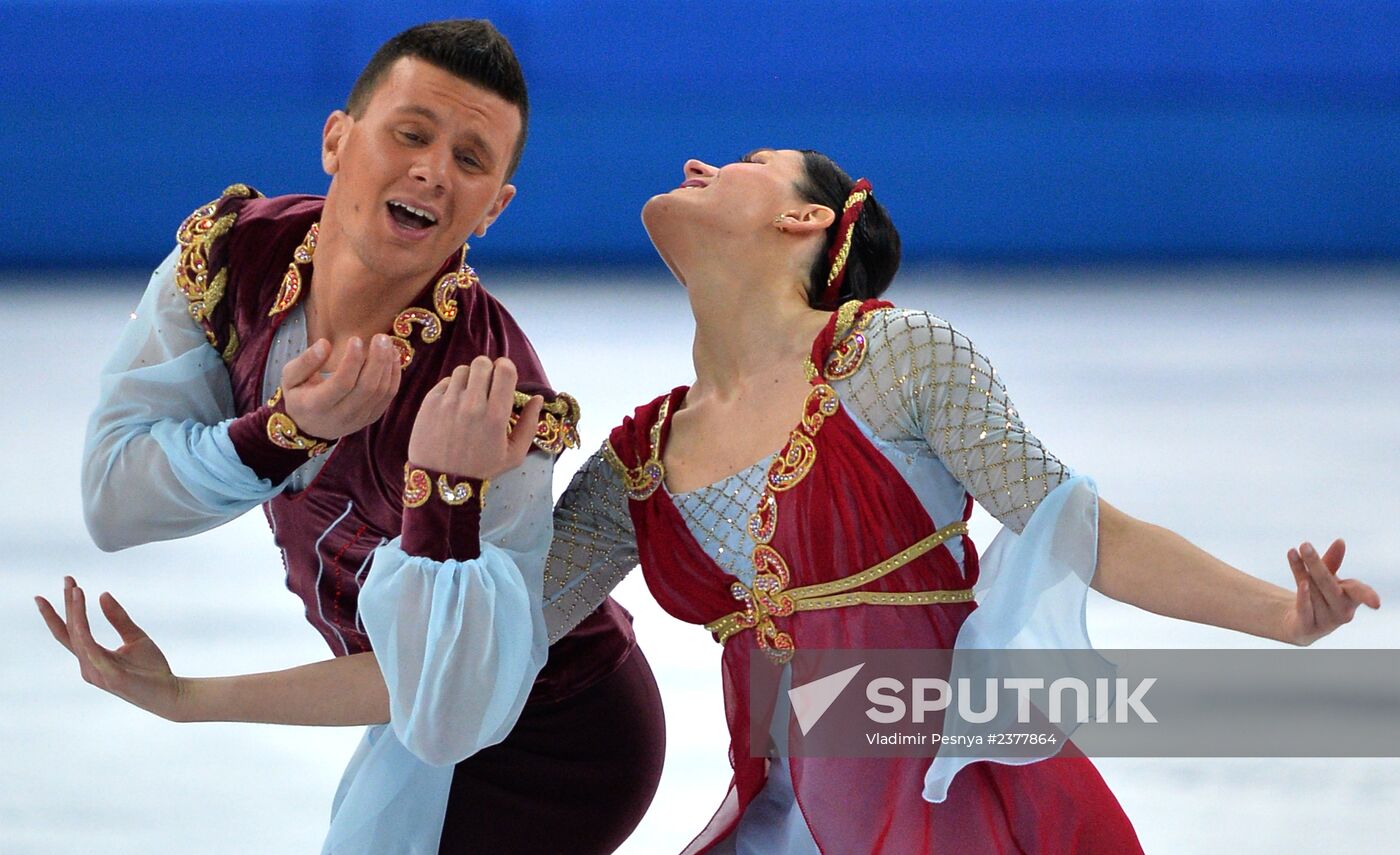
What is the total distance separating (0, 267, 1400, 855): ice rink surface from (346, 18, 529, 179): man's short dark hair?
4.88ft

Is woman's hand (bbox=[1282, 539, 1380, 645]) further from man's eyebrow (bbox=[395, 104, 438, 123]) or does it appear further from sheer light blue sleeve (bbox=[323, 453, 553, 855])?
man's eyebrow (bbox=[395, 104, 438, 123])

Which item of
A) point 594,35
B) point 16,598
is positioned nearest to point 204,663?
point 16,598

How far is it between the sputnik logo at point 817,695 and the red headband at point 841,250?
0.53 metres

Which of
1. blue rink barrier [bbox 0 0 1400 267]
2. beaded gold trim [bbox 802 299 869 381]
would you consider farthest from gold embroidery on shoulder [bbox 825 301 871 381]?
blue rink barrier [bbox 0 0 1400 267]

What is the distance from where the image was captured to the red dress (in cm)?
220

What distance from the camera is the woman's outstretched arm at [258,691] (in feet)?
7.65

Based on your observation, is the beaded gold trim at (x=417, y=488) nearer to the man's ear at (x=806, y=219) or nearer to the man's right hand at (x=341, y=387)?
the man's right hand at (x=341, y=387)

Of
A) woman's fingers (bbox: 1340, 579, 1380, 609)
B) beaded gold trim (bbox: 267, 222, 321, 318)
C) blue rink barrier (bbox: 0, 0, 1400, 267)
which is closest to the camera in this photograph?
woman's fingers (bbox: 1340, 579, 1380, 609)

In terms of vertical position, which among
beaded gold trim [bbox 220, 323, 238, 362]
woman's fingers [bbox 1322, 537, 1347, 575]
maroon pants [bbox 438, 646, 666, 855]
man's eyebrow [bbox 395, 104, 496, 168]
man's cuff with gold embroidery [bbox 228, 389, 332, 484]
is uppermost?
man's eyebrow [bbox 395, 104, 496, 168]

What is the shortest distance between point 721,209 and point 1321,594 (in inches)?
38.1

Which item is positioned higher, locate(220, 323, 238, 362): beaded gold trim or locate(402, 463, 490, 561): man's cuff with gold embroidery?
locate(220, 323, 238, 362): beaded gold trim

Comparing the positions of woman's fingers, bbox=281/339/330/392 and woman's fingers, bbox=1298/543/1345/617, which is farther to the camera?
woman's fingers, bbox=281/339/330/392

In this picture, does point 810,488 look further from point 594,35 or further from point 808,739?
point 594,35

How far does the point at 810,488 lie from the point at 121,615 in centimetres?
91
